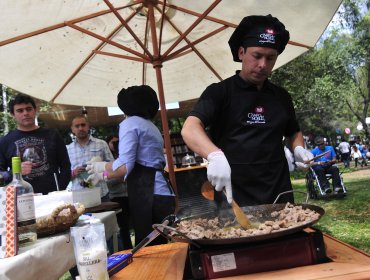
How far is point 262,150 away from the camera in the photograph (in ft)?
5.79

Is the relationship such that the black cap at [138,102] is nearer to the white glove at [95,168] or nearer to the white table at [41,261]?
the white glove at [95,168]

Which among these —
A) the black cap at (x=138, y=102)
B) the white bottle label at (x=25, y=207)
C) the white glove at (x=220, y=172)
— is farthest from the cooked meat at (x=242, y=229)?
the black cap at (x=138, y=102)

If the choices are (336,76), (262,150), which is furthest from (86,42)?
(336,76)

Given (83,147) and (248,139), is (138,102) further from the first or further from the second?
(83,147)

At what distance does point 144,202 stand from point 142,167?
0.75ft

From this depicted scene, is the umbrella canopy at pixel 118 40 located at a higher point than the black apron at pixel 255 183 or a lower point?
higher

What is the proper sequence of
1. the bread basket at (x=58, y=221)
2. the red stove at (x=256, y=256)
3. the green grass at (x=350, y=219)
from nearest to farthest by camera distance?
1. the red stove at (x=256, y=256)
2. the bread basket at (x=58, y=221)
3. the green grass at (x=350, y=219)

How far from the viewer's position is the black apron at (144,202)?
2.35 m

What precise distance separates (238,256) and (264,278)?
91 millimetres

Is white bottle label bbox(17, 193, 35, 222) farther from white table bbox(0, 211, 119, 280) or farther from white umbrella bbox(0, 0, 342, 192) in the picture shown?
white umbrella bbox(0, 0, 342, 192)

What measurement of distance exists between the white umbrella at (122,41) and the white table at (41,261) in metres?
1.82

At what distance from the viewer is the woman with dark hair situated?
2.33 meters

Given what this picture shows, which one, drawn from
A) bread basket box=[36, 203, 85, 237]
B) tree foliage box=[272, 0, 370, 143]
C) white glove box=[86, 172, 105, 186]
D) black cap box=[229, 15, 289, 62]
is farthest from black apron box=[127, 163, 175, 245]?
tree foliage box=[272, 0, 370, 143]

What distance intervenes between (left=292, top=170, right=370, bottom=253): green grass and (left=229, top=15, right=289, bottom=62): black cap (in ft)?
5.71
